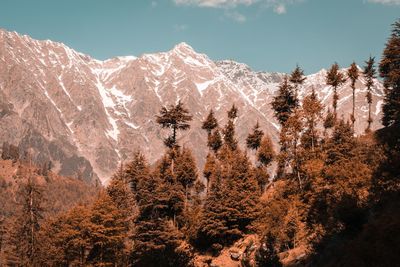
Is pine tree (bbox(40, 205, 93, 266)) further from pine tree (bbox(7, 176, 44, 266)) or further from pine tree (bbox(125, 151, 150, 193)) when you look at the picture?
pine tree (bbox(125, 151, 150, 193))

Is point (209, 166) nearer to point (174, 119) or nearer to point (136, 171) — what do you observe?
point (136, 171)

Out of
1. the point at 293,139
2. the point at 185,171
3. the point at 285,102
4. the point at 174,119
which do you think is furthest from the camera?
the point at 185,171

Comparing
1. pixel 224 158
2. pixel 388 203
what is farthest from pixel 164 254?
pixel 224 158

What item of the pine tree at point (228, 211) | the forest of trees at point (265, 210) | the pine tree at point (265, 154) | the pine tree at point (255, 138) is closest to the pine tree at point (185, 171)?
the forest of trees at point (265, 210)

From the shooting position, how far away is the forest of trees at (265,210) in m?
26.6

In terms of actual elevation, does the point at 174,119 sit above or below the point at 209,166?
above

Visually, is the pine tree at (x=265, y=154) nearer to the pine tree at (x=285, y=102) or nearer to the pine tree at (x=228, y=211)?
the pine tree at (x=285, y=102)

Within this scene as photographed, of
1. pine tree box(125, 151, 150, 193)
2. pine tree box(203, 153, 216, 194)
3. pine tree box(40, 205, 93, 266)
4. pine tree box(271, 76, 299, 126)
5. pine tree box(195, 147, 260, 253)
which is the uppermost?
pine tree box(271, 76, 299, 126)

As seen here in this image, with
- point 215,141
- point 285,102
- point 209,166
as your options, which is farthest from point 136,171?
point 285,102

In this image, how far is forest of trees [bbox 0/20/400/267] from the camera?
2656 cm

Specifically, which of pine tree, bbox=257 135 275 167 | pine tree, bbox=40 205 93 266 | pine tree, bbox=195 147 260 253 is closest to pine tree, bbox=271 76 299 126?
pine tree, bbox=257 135 275 167

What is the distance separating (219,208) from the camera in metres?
47.5

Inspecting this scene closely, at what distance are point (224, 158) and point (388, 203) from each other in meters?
44.9

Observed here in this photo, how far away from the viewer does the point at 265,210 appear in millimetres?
46312
